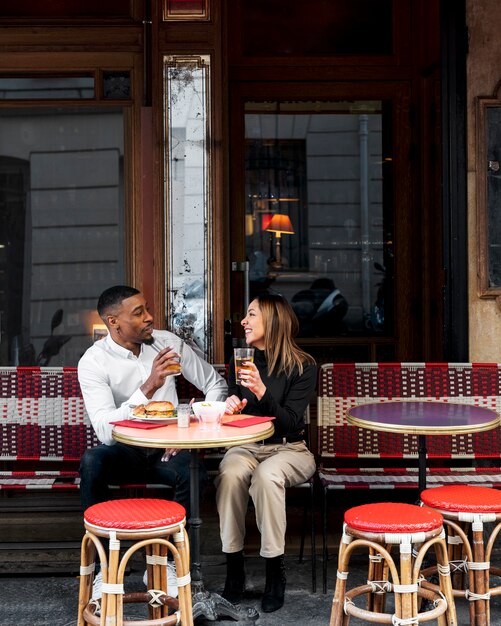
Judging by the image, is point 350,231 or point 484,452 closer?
point 484,452

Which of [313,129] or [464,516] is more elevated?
[313,129]

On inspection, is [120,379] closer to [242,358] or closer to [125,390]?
[125,390]

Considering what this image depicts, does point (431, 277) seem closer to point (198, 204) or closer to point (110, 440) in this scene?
point (198, 204)

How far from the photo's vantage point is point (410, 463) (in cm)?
595

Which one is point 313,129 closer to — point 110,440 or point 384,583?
point 110,440

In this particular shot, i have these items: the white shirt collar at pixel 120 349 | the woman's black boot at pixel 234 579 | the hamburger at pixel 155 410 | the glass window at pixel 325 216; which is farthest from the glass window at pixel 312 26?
the woman's black boot at pixel 234 579

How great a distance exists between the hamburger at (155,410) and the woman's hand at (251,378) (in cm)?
38

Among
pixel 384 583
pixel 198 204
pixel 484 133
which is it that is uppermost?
pixel 484 133

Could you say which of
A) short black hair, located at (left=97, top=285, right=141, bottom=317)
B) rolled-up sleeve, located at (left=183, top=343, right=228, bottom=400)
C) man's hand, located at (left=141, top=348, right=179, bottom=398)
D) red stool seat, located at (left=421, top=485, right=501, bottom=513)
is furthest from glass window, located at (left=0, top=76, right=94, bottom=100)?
red stool seat, located at (left=421, top=485, right=501, bottom=513)

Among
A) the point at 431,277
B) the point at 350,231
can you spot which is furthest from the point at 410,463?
the point at 350,231

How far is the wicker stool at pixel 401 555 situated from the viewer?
3.67m

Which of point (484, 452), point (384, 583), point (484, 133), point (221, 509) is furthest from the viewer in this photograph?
point (484, 133)

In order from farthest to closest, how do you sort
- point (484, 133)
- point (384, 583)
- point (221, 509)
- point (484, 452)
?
point (484, 133)
point (484, 452)
point (221, 509)
point (384, 583)

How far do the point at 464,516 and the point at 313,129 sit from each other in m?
3.54
